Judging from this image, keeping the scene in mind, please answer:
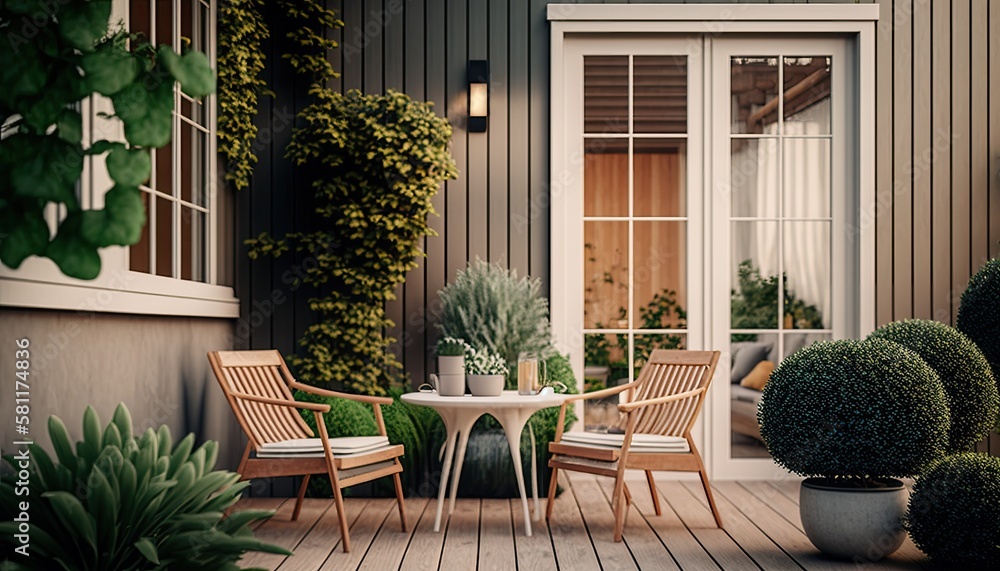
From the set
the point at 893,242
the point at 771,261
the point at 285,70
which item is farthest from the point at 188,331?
the point at 893,242

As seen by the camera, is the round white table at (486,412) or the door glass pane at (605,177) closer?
the round white table at (486,412)

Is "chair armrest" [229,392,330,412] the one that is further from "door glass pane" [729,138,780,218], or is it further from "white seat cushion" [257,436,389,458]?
"door glass pane" [729,138,780,218]

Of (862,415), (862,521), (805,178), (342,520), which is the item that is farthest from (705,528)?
(805,178)

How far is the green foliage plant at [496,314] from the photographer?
17.5ft

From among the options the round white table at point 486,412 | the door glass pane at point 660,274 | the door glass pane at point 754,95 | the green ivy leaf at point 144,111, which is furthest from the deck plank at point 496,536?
the door glass pane at point 754,95

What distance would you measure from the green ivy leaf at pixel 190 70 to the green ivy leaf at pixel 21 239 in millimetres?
466

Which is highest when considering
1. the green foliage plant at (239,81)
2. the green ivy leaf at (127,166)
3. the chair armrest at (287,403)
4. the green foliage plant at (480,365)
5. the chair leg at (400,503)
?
the green foliage plant at (239,81)

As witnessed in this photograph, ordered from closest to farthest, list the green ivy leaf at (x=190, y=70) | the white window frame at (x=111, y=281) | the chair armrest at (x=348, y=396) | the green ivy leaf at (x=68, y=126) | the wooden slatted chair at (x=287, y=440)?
the green ivy leaf at (x=190, y=70), the green ivy leaf at (x=68, y=126), the white window frame at (x=111, y=281), the wooden slatted chair at (x=287, y=440), the chair armrest at (x=348, y=396)

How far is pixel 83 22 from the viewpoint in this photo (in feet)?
6.84

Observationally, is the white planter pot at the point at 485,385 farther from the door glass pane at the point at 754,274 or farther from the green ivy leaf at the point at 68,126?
the green ivy leaf at the point at 68,126

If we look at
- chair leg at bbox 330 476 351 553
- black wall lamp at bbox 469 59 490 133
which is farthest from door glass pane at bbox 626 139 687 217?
chair leg at bbox 330 476 351 553

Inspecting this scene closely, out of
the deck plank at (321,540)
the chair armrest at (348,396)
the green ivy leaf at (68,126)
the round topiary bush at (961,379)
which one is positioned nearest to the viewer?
the green ivy leaf at (68,126)

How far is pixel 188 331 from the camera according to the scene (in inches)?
189

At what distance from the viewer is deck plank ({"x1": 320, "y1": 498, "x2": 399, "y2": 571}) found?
3.87 meters
